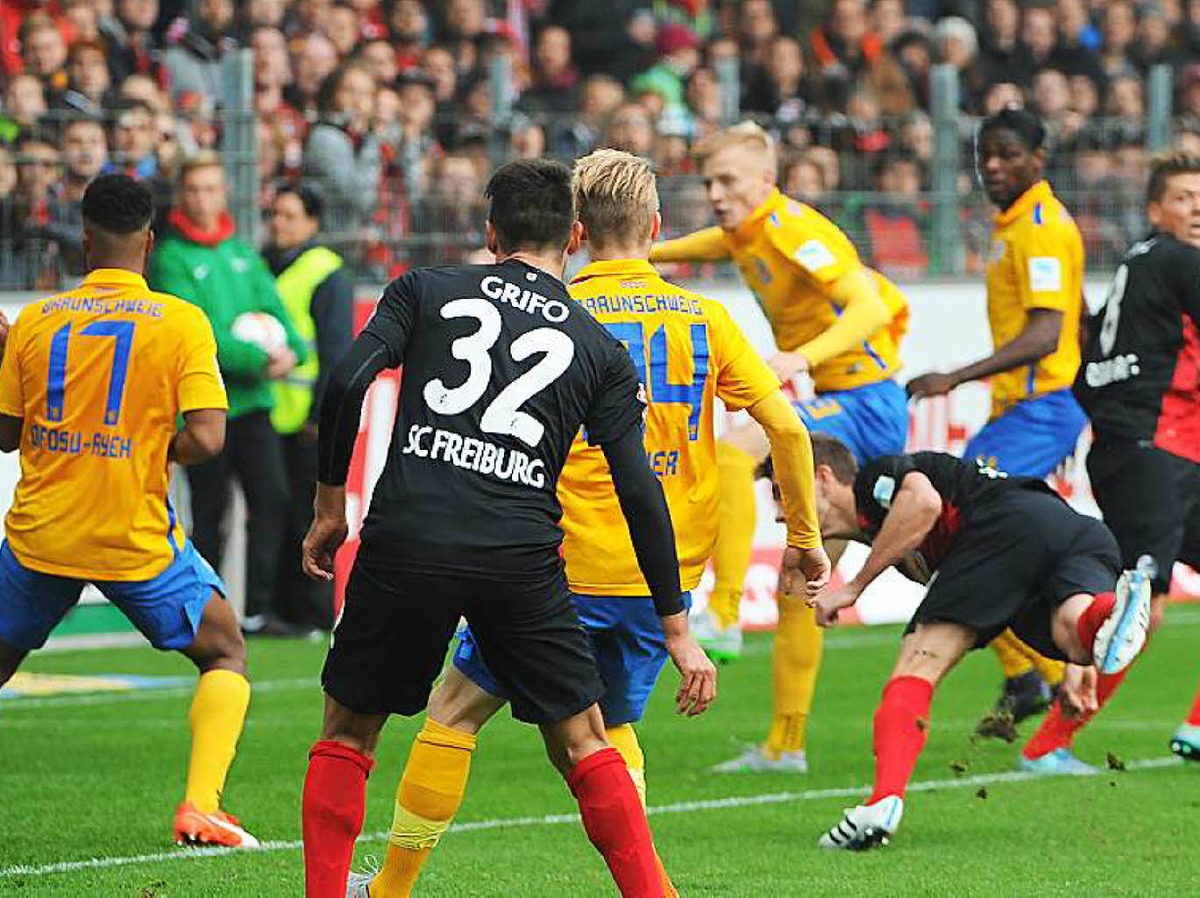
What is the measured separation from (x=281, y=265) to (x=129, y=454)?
660cm

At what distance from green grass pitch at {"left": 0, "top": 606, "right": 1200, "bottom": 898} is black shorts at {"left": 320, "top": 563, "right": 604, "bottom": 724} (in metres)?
1.14

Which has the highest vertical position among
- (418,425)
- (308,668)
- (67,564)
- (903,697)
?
(418,425)

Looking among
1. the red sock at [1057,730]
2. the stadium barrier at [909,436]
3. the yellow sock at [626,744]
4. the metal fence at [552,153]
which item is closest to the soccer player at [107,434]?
the yellow sock at [626,744]

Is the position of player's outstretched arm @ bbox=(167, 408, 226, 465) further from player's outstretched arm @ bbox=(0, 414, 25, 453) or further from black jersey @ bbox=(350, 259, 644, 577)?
black jersey @ bbox=(350, 259, 644, 577)

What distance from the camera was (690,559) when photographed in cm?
667

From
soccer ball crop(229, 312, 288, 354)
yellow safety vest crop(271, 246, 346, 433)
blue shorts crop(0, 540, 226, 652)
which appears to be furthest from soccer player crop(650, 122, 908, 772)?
yellow safety vest crop(271, 246, 346, 433)

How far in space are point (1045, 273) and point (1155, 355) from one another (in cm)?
71

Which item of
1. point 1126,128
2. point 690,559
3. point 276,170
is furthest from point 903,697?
point 1126,128

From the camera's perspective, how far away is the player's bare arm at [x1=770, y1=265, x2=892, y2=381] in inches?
323

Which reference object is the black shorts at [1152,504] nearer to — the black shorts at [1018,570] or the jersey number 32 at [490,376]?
the black shorts at [1018,570]

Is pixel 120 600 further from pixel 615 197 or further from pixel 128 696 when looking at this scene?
pixel 128 696

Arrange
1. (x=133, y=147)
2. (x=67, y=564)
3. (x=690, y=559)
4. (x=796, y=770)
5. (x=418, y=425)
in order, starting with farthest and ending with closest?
(x=133, y=147) < (x=796, y=770) < (x=67, y=564) < (x=690, y=559) < (x=418, y=425)

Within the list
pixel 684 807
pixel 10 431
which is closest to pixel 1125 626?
pixel 684 807

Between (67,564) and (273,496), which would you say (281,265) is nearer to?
(273,496)
